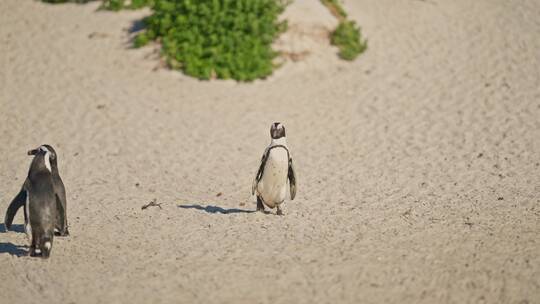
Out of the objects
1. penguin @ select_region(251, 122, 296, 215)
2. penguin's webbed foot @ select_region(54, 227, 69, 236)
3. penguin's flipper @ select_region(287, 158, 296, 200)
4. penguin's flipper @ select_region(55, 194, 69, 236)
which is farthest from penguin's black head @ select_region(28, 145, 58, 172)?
penguin's flipper @ select_region(287, 158, 296, 200)

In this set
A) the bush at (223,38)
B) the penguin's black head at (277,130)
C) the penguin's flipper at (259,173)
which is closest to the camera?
the penguin's black head at (277,130)

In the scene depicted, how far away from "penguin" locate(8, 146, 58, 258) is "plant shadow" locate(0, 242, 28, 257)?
0.80 feet

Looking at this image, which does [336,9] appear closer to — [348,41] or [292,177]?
[348,41]

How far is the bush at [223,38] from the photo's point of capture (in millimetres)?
13898

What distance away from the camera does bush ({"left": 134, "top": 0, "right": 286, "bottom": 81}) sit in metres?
13.9

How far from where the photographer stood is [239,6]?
14.0 meters

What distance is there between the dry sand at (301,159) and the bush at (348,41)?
0.20 m

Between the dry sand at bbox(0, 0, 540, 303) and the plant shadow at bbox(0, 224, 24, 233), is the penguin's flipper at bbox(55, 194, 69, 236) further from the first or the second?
the plant shadow at bbox(0, 224, 24, 233)

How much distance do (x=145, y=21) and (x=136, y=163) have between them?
4.60 meters

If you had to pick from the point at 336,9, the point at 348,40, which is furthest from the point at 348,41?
the point at 336,9

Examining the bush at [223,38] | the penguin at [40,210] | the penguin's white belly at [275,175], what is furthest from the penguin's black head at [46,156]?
the bush at [223,38]

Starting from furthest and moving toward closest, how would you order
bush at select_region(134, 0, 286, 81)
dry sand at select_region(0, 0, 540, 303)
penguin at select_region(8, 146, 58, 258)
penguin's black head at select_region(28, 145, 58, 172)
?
bush at select_region(134, 0, 286, 81), penguin's black head at select_region(28, 145, 58, 172), penguin at select_region(8, 146, 58, 258), dry sand at select_region(0, 0, 540, 303)

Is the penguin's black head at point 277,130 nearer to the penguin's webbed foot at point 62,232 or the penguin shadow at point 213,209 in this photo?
the penguin shadow at point 213,209

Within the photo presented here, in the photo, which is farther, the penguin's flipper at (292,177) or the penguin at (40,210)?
the penguin's flipper at (292,177)
